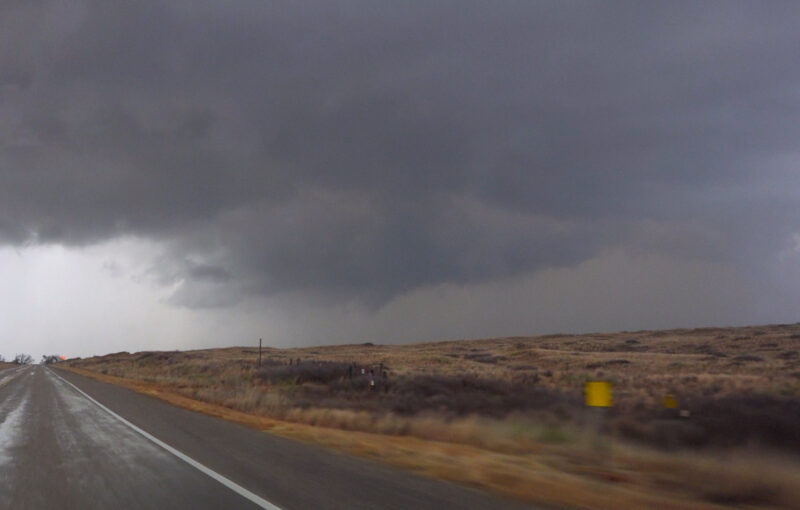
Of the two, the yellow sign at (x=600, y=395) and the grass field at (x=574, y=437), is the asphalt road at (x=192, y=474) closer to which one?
the grass field at (x=574, y=437)

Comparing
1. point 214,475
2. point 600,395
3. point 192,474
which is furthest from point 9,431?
point 600,395

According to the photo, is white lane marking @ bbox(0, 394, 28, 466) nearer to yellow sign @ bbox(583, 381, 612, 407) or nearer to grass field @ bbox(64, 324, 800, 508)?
grass field @ bbox(64, 324, 800, 508)

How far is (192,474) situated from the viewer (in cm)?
972

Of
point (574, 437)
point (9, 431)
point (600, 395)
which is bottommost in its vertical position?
point (574, 437)

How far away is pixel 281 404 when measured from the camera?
23.3 metres

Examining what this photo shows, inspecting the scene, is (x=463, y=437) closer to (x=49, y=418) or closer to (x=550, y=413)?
(x=550, y=413)

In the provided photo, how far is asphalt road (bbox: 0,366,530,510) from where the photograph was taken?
7914 mm

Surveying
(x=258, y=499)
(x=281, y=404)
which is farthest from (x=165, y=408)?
(x=258, y=499)

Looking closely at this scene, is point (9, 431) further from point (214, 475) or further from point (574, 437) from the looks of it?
point (574, 437)

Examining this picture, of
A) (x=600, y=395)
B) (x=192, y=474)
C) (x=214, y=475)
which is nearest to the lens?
(x=214, y=475)

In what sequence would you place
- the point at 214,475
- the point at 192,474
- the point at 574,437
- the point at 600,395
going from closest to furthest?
1. the point at 214,475
2. the point at 192,474
3. the point at 600,395
4. the point at 574,437

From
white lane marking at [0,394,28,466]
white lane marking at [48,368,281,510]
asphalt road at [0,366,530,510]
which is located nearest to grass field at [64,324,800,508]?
asphalt road at [0,366,530,510]

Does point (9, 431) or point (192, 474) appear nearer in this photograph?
point (192, 474)

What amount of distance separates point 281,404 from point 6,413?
29.5 feet
